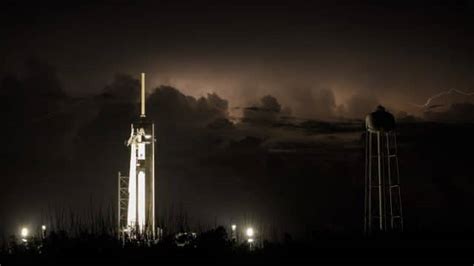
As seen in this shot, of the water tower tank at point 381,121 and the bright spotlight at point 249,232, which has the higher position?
the water tower tank at point 381,121

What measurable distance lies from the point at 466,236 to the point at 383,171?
6019 mm

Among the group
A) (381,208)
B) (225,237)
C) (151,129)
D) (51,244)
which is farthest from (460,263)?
(151,129)

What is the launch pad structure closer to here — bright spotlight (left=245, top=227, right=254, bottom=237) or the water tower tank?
bright spotlight (left=245, top=227, right=254, bottom=237)

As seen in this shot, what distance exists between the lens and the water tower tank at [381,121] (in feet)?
111

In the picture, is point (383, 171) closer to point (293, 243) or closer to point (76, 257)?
point (293, 243)

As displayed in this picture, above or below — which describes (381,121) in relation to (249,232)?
above

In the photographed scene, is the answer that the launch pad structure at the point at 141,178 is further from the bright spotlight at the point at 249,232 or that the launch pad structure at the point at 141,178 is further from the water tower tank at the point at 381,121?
the water tower tank at the point at 381,121

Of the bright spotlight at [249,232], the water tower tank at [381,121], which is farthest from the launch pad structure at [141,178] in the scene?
the water tower tank at [381,121]

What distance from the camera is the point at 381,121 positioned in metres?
33.8

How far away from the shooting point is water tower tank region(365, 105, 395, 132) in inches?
1329

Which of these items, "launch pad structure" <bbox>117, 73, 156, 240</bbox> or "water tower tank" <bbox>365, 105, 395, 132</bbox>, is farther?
"launch pad structure" <bbox>117, 73, 156, 240</bbox>

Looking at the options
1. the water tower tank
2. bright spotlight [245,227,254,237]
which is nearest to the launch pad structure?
bright spotlight [245,227,254,237]

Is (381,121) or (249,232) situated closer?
(381,121)

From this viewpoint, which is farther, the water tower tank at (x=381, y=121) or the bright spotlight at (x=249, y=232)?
the bright spotlight at (x=249, y=232)
